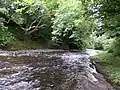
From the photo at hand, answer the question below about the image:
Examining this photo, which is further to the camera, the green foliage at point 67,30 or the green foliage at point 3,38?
the green foliage at point 67,30

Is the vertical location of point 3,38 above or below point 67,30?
below

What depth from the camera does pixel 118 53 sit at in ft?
52.8

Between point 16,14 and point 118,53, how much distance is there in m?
12.8

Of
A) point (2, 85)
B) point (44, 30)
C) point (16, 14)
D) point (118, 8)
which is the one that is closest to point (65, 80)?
point (2, 85)

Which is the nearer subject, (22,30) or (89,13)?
(89,13)

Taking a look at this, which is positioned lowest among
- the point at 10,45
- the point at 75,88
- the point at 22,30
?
the point at 75,88

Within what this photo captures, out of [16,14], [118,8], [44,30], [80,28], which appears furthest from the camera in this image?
[44,30]

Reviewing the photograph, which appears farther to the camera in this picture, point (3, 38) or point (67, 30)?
point (67, 30)

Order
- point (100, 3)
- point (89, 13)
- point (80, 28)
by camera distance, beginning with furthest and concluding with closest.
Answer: point (80, 28) < point (89, 13) < point (100, 3)

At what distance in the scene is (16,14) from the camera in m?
24.4

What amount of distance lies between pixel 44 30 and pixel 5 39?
1105 centimetres

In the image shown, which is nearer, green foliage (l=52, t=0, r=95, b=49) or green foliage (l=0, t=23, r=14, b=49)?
green foliage (l=0, t=23, r=14, b=49)

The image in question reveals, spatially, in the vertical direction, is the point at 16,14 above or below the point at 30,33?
above

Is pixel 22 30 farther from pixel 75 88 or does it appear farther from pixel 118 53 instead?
pixel 75 88
